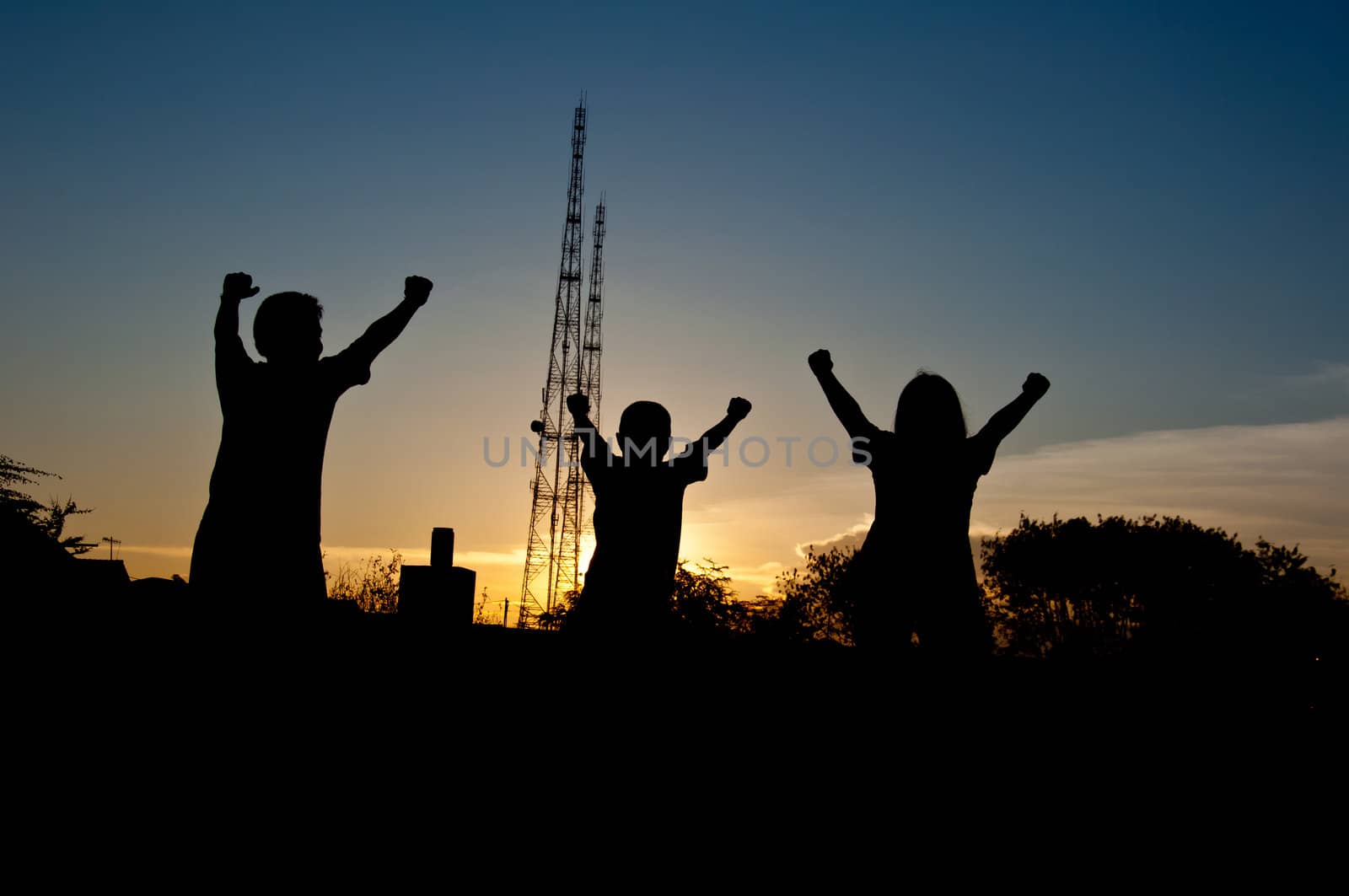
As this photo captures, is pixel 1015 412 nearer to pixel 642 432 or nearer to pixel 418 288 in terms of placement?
pixel 642 432

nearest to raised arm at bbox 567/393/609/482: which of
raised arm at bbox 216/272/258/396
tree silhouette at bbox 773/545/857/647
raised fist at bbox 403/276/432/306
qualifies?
raised fist at bbox 403/276/432/306

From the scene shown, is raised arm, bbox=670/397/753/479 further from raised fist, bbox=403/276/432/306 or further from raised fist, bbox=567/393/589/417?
raised fist, bbox=403/276/432/306

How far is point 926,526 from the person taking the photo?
5406 mm

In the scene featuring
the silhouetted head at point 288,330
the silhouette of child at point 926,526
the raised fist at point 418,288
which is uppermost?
the raised fist at point 418,288

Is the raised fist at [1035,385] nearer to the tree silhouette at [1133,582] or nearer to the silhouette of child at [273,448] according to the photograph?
the silhouette of child at [273,448]

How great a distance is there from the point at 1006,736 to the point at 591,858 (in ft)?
6.88

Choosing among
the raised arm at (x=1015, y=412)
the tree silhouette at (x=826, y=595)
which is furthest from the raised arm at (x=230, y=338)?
the tree silhouette at (x=826, y=595)

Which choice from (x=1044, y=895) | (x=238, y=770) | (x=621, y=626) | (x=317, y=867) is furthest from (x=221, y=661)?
(x=1044, y=895)

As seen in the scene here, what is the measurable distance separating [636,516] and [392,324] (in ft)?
6.12

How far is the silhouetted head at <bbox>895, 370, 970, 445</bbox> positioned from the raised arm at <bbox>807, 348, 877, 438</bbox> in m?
0.20

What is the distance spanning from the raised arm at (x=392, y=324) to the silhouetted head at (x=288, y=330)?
0.69ft

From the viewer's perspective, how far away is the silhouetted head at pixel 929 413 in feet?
18.0

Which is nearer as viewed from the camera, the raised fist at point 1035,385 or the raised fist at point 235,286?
the raised fist at point 235,286

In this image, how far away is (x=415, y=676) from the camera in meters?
4.36
